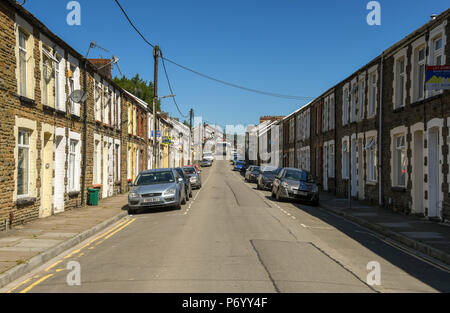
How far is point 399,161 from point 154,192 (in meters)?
9.98

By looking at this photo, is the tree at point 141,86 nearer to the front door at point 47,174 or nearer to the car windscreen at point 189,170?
the car windscreen at point 189,170

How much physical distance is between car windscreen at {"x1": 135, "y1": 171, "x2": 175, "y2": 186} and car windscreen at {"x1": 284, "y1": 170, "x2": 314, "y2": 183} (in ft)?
22.8

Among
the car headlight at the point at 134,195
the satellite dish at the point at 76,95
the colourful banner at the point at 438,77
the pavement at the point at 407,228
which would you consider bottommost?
the pavement at the point at 407,228

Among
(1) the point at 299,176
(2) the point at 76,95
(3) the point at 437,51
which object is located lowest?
(1) the point at 299,176

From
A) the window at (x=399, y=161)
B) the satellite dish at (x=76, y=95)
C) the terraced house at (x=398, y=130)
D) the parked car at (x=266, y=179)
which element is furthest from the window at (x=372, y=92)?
the satellite dish at (x=76, y=95)

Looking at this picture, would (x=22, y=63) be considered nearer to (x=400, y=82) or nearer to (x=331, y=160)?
(x=400, y=82)

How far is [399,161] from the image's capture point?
1847 cm

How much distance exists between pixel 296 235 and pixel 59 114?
10111 mm

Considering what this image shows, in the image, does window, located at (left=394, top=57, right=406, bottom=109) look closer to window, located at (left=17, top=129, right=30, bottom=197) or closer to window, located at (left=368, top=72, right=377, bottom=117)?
window, located at (left=368, top=72, right=377, bottom=117)

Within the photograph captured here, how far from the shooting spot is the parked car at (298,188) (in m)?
21.7

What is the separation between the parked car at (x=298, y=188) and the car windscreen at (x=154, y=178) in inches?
240

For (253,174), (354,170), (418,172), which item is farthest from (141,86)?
(418,172)
